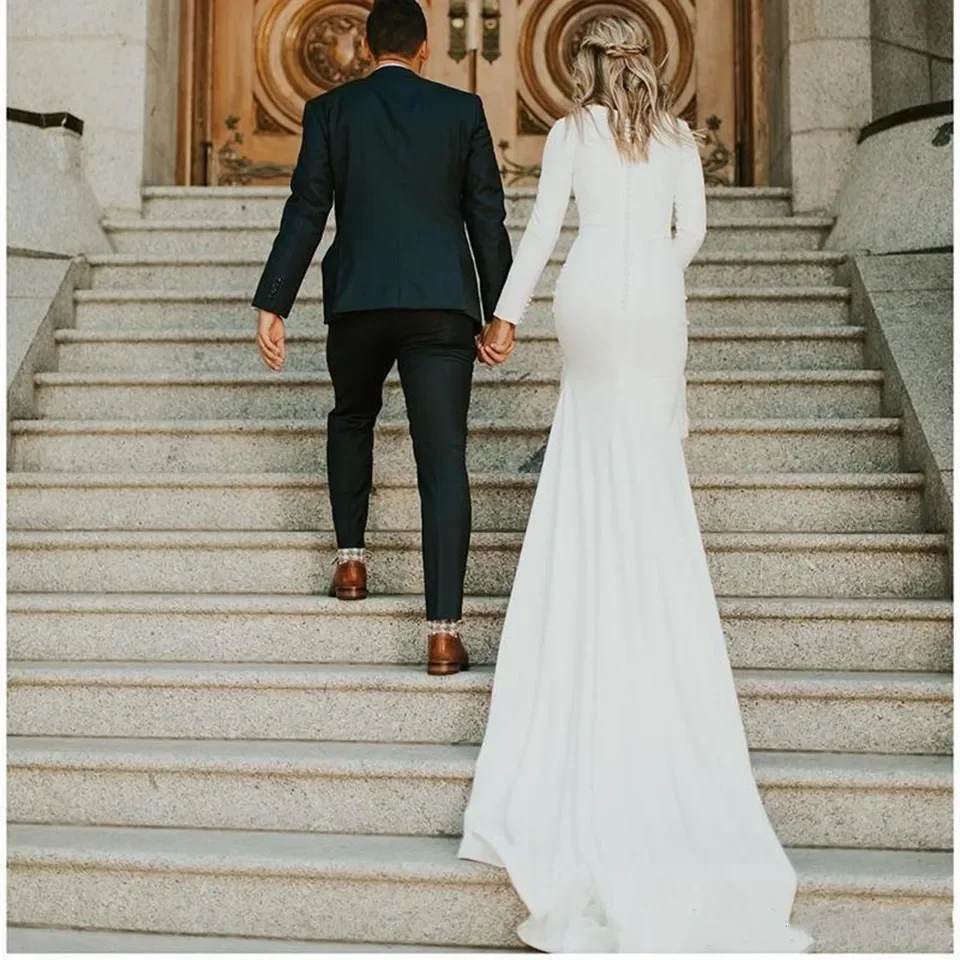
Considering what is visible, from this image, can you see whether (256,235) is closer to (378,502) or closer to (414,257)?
(378,502)

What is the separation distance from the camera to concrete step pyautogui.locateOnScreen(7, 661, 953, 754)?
11.0 ft

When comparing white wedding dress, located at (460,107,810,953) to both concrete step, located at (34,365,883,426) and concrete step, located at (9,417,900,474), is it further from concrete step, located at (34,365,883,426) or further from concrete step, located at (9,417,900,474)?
concrete step, located at (34,365,883,426)

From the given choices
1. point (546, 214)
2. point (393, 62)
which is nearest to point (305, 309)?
point (393, 62)

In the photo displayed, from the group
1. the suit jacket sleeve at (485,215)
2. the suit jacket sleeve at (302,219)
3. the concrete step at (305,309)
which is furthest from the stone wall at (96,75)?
the suit jacket sleeve at (485,215)

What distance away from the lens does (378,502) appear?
4.21m

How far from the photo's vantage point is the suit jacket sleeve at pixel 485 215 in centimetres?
355

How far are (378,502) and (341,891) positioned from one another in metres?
1.57

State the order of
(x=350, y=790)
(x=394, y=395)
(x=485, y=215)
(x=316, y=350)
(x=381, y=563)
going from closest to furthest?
1. (x=350, y=790)
2. (x=485, y=215)
3. (x=381, y=563)
4. (x=394, y=395)
5. (x=316, y=350)

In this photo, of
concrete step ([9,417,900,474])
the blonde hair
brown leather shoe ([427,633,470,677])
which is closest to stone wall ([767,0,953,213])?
concrete step ([9,417,900,474])

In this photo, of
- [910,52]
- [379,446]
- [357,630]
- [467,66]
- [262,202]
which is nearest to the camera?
[357,630]

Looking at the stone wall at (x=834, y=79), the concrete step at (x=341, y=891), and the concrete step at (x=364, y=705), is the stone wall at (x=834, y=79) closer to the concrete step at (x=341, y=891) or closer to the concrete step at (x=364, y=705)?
the concrete step at (x=364, y=705)

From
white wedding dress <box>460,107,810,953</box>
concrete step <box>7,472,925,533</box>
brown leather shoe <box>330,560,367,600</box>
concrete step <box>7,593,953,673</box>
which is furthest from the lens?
concrete step <box>7,472,925,533</box>

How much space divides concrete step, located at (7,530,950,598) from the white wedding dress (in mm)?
788

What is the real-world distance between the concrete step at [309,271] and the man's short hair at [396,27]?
180 cm
